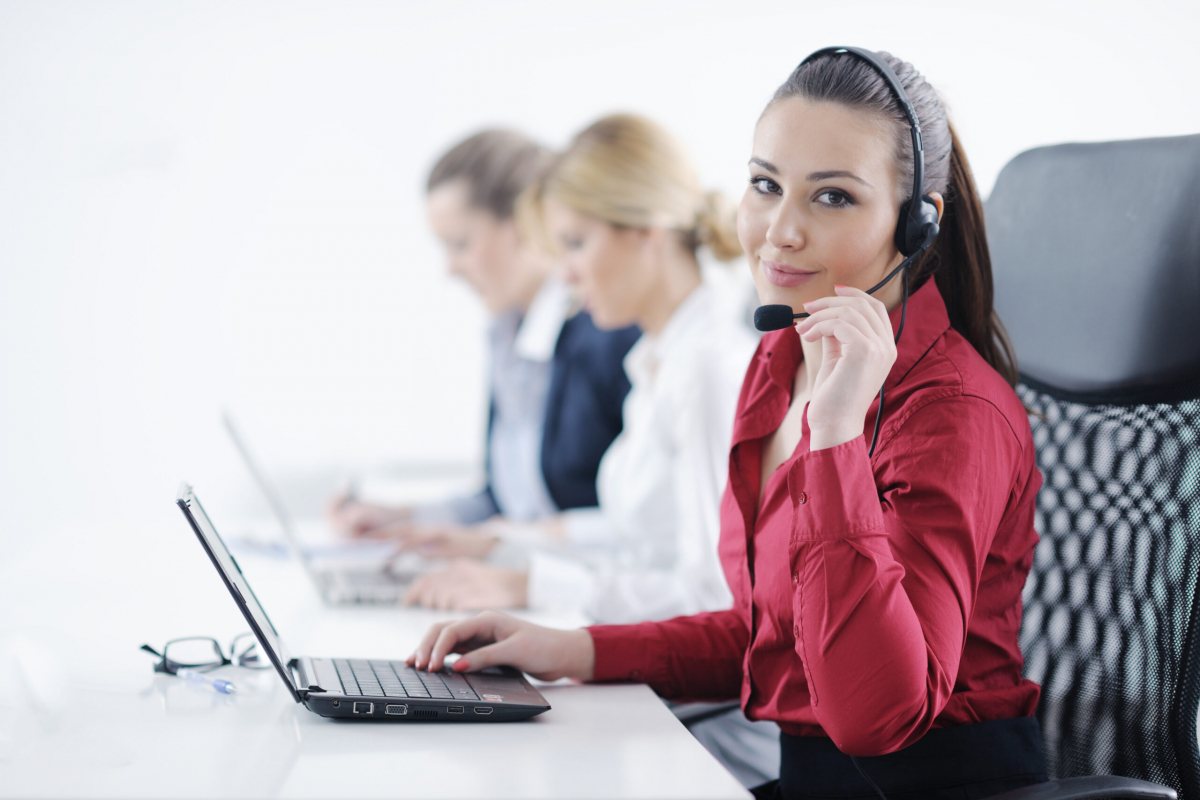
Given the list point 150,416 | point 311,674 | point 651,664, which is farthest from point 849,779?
point 150,416

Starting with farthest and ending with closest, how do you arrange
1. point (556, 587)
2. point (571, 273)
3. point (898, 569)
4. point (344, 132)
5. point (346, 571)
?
point (344, 132)
point (571, 273)
point (346, 571)
point (556, 587)
point (898, 569)

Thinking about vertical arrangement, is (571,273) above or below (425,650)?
above

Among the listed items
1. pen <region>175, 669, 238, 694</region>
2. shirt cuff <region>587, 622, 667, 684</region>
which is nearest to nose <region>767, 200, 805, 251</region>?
shirt cuff <region>587, 622, 667, 684</region>

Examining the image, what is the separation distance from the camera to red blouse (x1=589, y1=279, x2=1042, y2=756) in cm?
74

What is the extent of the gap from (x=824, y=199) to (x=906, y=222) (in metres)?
0.08

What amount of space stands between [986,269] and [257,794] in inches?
33.6

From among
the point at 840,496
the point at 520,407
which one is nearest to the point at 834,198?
the point at 840,496

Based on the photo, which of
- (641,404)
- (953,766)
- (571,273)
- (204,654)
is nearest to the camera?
(953,766)

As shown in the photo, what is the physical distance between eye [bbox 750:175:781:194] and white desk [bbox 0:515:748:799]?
1.73 ft

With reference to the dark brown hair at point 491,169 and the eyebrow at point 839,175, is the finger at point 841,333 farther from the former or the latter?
the dark brown hair at point 491,169

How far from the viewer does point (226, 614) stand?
1.23 metres

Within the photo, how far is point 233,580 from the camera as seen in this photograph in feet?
2.60

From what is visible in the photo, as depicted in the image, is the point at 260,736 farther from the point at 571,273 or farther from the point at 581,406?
the point at 581,406

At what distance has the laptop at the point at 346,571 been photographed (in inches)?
53.7
